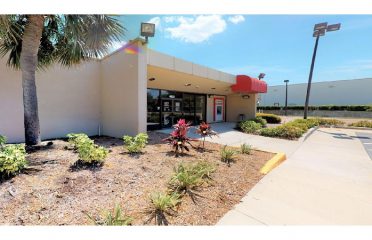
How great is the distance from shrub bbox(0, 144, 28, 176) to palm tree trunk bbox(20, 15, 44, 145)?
2130mm

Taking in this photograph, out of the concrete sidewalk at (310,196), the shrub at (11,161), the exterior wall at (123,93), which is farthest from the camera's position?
the exterior wall at (123,93)

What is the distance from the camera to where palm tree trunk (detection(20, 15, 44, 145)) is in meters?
5.55

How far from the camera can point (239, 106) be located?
61.7 feet

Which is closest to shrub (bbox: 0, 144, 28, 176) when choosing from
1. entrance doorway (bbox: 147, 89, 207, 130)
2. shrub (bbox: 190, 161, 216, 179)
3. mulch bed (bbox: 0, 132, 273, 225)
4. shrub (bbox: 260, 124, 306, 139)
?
mulch bed (bbox: 0, 132, 273, 225)

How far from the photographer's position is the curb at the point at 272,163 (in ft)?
17.3

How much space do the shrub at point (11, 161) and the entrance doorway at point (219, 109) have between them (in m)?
15.8

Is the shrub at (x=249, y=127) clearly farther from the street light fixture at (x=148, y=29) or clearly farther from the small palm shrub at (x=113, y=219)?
the small palm shrub at (x=113, y=219)

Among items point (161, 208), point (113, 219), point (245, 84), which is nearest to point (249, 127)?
point (245, 84)

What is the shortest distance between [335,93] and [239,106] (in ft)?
84.9

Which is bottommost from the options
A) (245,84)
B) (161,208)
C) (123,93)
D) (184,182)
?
(161,208)

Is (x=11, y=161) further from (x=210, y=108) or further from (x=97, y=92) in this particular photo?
(x=210, y=108)

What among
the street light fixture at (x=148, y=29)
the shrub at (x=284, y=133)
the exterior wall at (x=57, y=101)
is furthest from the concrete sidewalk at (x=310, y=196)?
the exterior wall at (x=57, y=101)

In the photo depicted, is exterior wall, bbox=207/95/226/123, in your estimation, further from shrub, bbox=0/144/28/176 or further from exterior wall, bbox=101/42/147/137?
shrub, bbox=0/144/28/176
